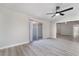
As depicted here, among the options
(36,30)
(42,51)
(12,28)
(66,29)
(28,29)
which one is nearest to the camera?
(42,51)

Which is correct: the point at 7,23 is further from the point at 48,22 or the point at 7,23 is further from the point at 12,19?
the point at 48,22

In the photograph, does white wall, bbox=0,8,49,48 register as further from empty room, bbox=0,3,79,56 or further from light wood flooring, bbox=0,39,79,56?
light wood flooring, bbox=0,39,79,56

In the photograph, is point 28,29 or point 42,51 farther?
point 28,29

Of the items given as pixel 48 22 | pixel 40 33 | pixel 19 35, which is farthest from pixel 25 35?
pixel 48 22

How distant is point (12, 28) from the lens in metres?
5.38

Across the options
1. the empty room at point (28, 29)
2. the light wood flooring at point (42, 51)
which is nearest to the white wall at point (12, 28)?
the empty room at point (28, 29)

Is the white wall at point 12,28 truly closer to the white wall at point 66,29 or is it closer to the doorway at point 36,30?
the doorway at point 36,30

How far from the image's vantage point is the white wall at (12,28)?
482 centimetres

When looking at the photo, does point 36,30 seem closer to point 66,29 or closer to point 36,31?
point 36,31

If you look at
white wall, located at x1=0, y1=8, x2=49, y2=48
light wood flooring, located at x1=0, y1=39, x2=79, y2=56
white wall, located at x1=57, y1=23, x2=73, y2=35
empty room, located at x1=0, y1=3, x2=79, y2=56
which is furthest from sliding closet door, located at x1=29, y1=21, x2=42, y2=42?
white wall, located at x1=57, y1=23, x2=73, y2=35

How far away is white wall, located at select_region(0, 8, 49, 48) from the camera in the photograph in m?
4.82

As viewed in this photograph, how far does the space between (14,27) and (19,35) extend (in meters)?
0.72

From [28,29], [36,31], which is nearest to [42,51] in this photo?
[28,29]

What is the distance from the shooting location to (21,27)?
604 cm
